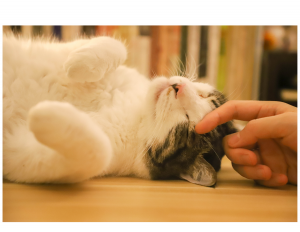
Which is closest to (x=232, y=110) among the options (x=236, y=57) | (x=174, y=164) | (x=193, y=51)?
(x=174, y=164)

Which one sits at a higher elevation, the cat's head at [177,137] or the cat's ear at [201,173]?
the cat's head at [177,137]

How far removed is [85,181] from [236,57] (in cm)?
249

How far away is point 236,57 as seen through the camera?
9.32 ft

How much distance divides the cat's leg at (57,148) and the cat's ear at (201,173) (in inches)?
14.4

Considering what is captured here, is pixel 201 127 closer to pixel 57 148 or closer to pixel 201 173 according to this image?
pixel 201 173

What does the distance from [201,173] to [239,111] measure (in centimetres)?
30

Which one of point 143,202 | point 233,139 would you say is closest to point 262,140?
point 233,139

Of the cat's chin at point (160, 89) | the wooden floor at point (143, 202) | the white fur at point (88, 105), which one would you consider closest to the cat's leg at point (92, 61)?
the white fur at point (88, 105)

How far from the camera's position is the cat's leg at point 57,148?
65cm

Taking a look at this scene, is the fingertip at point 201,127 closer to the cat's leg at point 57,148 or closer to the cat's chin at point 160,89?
the cat's chin at point 160,89

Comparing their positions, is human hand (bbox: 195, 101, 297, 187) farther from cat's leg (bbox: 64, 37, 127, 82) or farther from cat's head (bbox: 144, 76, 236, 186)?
cat's leg (bbox: 64, 37, 127, 82)

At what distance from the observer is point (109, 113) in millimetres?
1049

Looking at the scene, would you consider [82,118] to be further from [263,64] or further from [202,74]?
[263,64]

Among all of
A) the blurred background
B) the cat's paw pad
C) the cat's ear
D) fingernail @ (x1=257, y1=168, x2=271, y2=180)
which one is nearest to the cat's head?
the cat's ear
